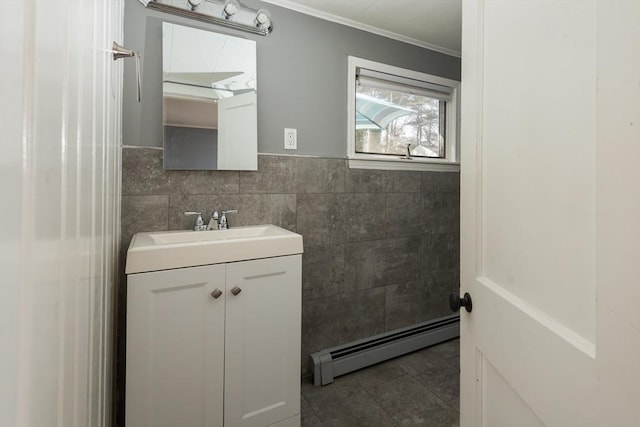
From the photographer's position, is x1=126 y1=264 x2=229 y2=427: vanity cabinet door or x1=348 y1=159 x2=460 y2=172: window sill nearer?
x1=126 y1=264 x2=229 y2=427: vanity cabinet door

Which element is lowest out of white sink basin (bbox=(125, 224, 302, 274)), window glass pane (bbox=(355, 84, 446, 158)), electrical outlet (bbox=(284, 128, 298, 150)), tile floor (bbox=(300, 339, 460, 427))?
tile floor (bbox=(300, 339, 460, 427))

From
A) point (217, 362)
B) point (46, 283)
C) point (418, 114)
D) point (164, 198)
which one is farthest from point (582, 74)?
point (418, 114)

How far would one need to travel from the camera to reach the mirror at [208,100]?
151 centimetres

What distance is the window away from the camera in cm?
208

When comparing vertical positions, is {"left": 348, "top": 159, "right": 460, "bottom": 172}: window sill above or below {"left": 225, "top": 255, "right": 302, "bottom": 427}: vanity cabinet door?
above

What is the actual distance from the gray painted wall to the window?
0.10 metres

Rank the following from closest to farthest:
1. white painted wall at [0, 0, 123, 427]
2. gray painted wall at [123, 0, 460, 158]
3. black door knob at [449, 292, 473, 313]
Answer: white painted wall at [0, 0, 123, 427] → black door knob at [449, 292, 473, 313] → gray painted wall at [123, 0, 460, 158]

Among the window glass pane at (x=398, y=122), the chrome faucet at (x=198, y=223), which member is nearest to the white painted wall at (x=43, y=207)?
the chrome faucet at (x=198, y=223)

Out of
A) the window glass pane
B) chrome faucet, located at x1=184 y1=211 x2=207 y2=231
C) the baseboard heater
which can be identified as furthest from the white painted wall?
the window glass pane

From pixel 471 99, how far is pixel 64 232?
0.86 metres

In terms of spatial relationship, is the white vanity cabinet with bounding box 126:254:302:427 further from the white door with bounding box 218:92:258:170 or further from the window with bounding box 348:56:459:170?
the window with bounding box 348:56:459:170

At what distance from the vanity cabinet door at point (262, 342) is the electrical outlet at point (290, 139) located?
76 centimetres

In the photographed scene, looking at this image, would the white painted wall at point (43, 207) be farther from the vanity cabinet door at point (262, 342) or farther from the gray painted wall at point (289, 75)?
the gray painted wall at point (289, 75)

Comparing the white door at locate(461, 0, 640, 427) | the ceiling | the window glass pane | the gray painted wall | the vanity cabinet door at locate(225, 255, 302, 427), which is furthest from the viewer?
the window glass pane
